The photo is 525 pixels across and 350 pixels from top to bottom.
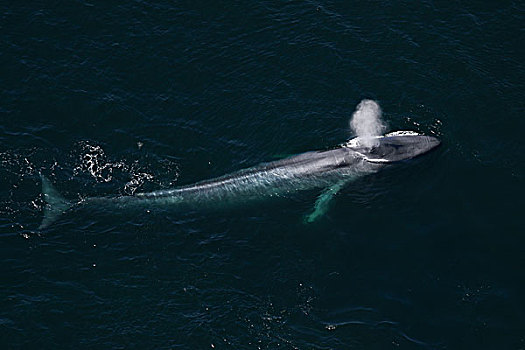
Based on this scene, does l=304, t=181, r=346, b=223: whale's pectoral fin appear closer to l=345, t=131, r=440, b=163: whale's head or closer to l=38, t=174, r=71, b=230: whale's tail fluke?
l=345, t=131, r=440, b=163: whale's head

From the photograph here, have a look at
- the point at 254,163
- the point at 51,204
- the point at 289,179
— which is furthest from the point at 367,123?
the point at 51,204

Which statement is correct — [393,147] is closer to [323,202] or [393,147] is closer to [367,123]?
[367,123]

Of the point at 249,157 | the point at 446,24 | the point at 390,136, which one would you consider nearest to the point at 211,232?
the point at 249,157

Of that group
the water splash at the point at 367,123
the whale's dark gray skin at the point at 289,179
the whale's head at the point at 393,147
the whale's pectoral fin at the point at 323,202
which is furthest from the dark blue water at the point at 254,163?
the whale's head at the point at 393,147

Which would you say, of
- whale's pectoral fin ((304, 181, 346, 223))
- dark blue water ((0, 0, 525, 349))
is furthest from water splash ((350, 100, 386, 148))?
whale's pectoral fin ((304, 181, 346, 223))

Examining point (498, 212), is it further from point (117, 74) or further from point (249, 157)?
point (117, 74)

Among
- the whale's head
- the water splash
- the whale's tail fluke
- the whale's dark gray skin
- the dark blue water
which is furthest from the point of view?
the water splash

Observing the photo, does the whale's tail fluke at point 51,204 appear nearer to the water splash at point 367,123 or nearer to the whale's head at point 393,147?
the whale's head at point 393,147
